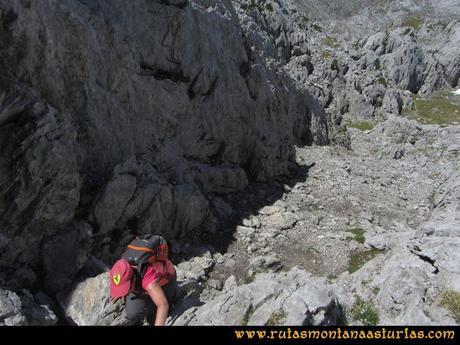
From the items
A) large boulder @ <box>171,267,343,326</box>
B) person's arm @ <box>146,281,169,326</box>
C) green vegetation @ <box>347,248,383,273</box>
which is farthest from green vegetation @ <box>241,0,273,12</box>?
person's arm @ <box>146,281,169,326</box>

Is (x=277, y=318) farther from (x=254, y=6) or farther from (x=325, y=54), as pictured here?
(x=325, y=54)

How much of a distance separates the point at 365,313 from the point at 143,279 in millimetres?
6901

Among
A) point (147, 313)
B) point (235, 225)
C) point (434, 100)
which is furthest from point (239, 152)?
point (434, 100)

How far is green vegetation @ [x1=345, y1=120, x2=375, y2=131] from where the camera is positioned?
69.8 meters

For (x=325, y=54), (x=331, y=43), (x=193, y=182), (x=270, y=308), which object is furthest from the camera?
(x=331, y=43)

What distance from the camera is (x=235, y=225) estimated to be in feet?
91.8

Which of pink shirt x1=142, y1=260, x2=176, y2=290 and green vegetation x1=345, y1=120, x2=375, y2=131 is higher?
pink shirt x1=142, y1=260, x2=176, y2=290

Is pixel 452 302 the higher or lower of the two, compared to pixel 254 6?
lower

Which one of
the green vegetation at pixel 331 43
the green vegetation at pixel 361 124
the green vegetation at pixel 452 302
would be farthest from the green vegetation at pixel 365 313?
the green vegetation at pixel 331 43

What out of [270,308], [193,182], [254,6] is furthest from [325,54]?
[270,308]

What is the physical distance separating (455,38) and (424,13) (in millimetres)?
54313

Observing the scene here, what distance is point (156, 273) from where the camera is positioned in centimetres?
1105

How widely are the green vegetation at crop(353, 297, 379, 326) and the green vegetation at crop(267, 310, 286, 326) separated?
2.61 metres

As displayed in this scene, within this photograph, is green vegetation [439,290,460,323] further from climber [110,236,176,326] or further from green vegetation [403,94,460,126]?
green vegetation [403,94,460,126]
